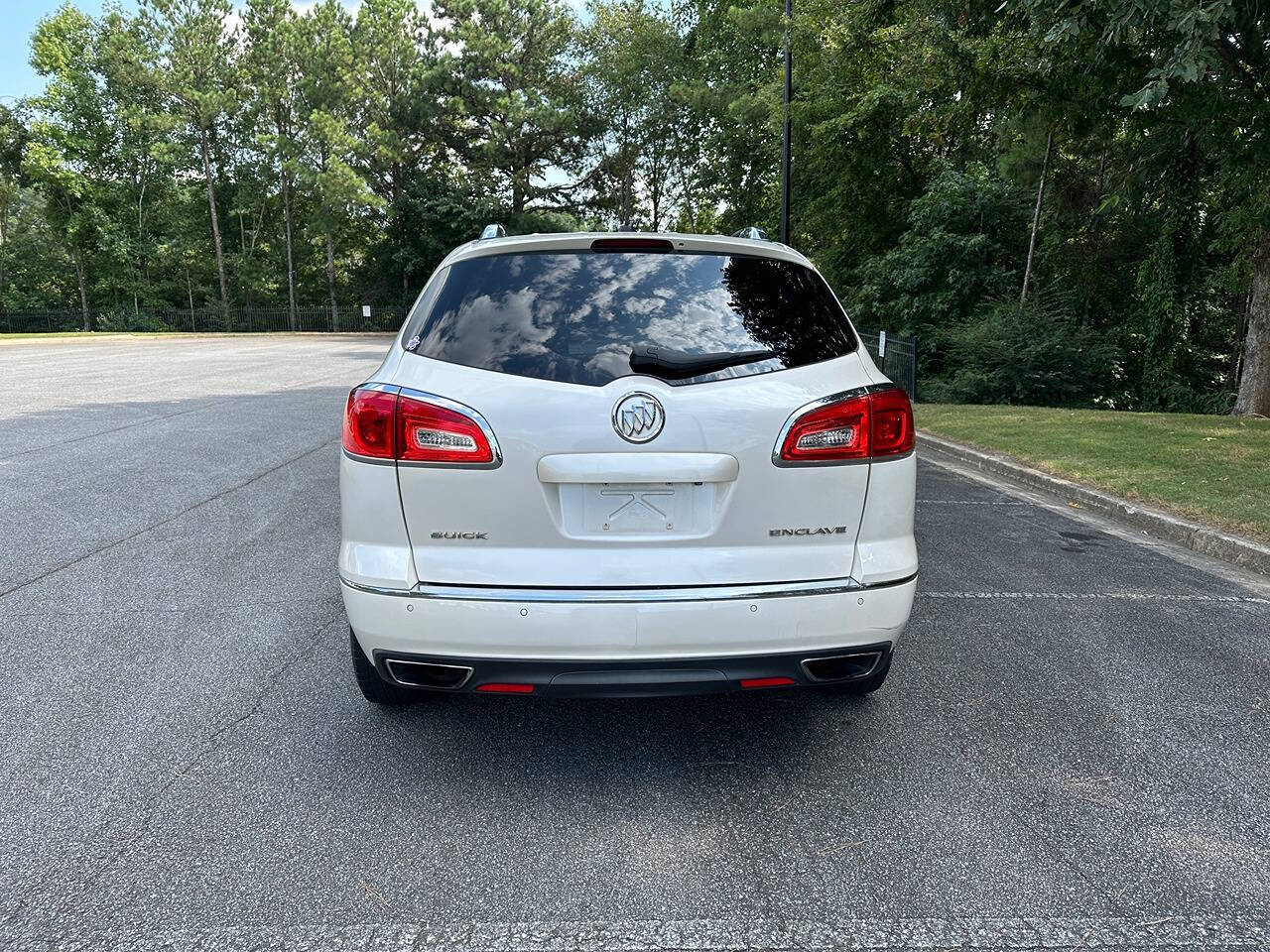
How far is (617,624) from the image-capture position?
276 centimetres

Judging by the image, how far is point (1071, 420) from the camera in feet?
42.3

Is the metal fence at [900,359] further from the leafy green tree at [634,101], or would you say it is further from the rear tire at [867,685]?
the leafy green tree at [634,101]

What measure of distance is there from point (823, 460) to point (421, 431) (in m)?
1.31

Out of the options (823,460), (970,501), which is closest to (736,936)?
(823,460)

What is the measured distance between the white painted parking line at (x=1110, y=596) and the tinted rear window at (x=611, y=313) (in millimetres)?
2590

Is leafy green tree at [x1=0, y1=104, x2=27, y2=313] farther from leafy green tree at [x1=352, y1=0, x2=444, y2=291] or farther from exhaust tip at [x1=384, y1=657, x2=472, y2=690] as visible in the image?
exhaust tip at [x1=384, y1=657, x2=472, y2=690]

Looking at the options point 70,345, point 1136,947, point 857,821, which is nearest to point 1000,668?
point 857,821

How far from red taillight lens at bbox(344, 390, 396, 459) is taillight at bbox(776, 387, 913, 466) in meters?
1.26

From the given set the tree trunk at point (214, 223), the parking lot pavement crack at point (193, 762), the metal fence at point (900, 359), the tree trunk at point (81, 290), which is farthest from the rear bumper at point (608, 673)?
the tree trunk at point (81, 290)

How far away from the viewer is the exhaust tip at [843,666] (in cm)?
294

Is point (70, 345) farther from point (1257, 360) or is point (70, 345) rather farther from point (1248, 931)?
point (1248, 931)

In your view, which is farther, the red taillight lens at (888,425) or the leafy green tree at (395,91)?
the leafy green tree at (395,91)

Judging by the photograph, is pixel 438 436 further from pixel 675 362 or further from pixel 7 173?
pixel 7 173

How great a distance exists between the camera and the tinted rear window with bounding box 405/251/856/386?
2928mm
